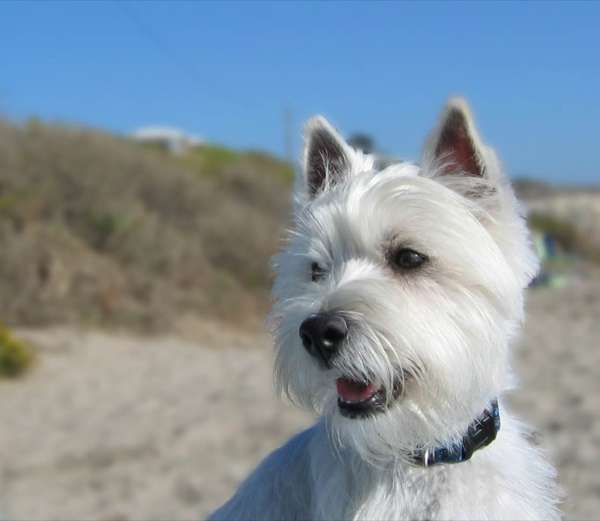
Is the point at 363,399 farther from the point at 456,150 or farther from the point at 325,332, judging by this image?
the point at 456,150

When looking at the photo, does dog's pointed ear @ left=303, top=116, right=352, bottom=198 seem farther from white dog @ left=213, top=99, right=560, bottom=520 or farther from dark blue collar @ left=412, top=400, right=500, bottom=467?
dark blue collar @ left=412, top=400, right=500, bottom=467

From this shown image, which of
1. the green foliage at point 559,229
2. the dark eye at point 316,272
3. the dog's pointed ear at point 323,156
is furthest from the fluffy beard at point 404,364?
the green foliage at point 559,229

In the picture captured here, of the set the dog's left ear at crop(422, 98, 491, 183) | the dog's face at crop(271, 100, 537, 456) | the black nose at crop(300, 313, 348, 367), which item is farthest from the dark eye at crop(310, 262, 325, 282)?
the dog's left ear at crop(422, 98, 491, 183)

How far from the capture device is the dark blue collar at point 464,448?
298 centimetres

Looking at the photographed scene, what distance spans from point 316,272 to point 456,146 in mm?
731

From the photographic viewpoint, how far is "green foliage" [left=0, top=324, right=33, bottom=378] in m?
10.6

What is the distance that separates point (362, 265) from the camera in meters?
3.12

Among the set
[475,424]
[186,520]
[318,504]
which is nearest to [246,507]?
[318,504]

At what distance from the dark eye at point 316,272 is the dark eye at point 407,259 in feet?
0.96

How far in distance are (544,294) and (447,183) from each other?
59.2 ft

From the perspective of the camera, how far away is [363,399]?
2.92m

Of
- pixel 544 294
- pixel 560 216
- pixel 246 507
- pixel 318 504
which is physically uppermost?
pixel 318 504

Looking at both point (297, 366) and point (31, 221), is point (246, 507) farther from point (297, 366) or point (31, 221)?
point (31, 221)

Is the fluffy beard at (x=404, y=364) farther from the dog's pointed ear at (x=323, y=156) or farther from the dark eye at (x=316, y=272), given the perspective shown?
the dog's pointed ear at (x=323, y=156)
